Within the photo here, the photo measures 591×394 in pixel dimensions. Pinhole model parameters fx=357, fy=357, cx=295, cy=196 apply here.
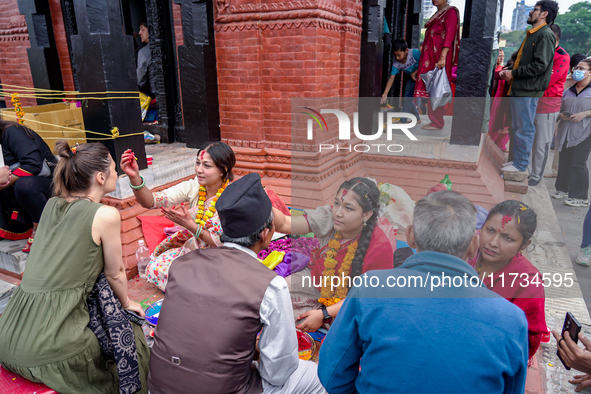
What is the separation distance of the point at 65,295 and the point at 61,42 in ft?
20.1

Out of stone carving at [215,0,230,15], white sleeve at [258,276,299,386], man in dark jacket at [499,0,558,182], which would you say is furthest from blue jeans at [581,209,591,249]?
stone carving at [215,0,230,15]

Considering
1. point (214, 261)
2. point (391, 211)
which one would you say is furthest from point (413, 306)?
point (214, 261)

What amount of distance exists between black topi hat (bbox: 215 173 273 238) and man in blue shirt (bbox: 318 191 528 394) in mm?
616

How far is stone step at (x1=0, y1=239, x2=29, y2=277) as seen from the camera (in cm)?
350

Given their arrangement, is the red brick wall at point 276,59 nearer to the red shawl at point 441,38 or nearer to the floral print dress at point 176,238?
the red shawl at point 441,38

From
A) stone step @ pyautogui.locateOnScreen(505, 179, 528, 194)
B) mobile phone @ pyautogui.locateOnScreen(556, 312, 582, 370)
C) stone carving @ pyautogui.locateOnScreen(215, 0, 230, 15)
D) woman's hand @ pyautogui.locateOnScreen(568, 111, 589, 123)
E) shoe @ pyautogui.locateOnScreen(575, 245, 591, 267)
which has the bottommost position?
shoe @ pyautogui.locateOnScreen(575, 245, 591, 267)

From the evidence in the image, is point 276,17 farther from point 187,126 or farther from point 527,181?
point 527,181

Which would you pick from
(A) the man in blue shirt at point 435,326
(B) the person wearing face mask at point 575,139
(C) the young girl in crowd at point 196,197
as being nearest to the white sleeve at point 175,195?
(C) the young girl in crowd at point 196,197

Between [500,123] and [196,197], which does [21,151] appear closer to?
[196,197]

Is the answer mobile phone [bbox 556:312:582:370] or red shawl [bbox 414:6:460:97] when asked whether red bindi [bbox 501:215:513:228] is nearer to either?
mobile phone [bbox 556:312:582:370]

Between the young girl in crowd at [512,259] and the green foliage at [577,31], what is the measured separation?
49.7 meters

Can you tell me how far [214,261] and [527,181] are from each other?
1458 mm

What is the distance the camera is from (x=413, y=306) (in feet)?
3.84

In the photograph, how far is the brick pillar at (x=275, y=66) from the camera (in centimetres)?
411
